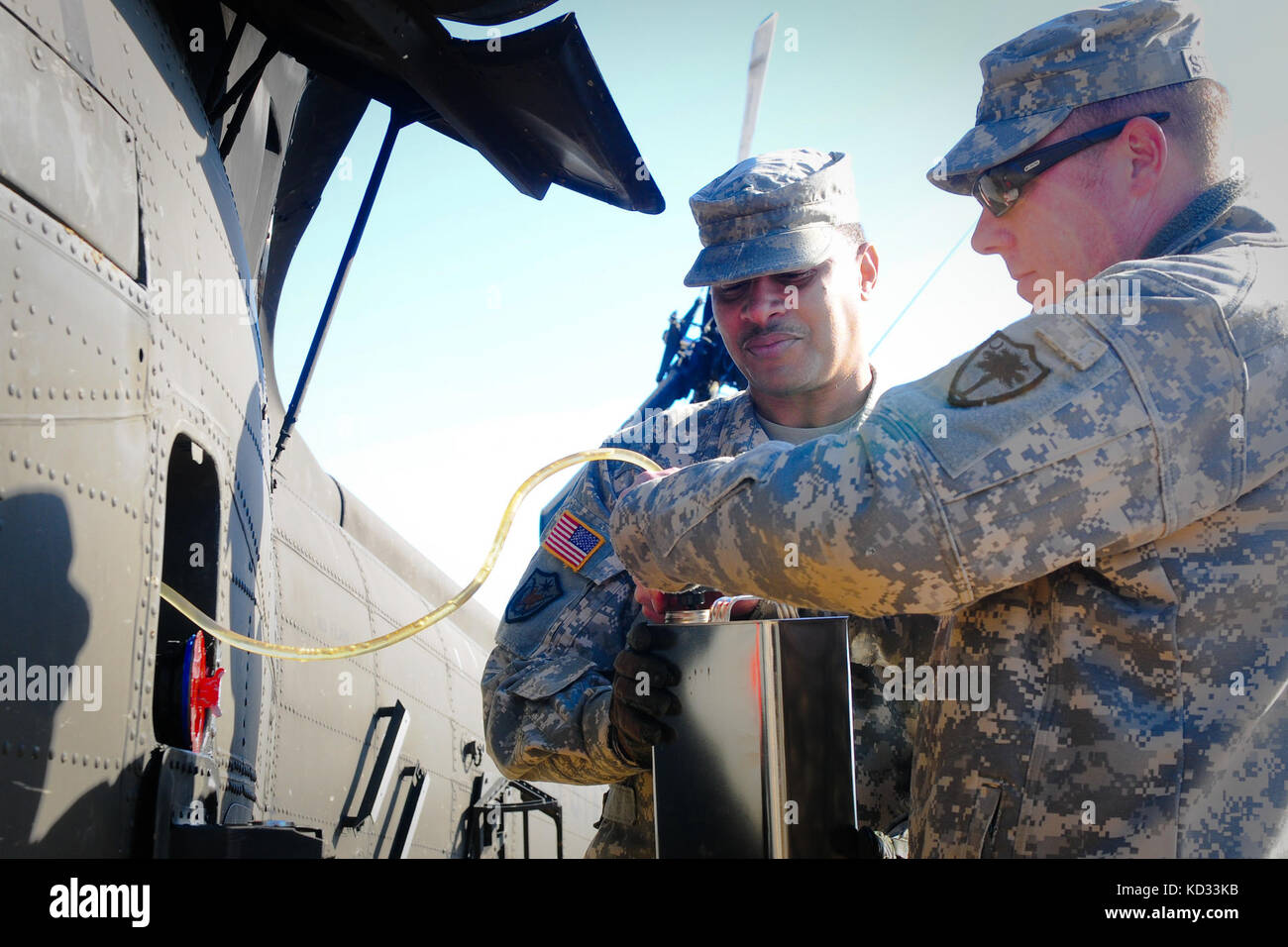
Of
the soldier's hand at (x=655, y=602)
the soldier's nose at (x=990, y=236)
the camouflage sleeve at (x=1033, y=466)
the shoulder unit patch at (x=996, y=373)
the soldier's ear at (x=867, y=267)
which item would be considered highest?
the soldier's ear at (x=867, y=267)

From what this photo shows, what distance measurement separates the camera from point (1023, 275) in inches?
96.0

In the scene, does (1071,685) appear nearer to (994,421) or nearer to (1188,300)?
(994,421)

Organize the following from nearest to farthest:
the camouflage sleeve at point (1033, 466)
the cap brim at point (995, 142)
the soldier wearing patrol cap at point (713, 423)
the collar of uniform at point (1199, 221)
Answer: the camouflage sleeve at point (1033, 466) < the collar of uniform at point (1199, 221) < the cap brim at point (995, 142) < the soldier wearing patrol cap at point (713, 423)

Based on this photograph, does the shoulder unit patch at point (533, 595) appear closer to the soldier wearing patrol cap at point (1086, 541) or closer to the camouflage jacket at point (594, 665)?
the camouflage jacket at point (594, 665)

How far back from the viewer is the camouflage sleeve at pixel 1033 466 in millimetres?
1851

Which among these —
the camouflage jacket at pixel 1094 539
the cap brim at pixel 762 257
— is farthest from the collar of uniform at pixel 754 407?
the camouflage jacket at pixel 1094 539

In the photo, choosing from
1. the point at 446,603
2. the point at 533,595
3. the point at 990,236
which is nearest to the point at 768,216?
the point at 990,236

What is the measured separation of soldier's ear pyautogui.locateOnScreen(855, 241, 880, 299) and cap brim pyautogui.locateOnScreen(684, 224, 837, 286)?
34 cm

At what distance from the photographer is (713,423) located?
362 centimetres

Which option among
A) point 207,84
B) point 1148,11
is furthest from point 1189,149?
point 207,84

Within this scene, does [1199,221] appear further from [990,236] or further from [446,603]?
[446,603]

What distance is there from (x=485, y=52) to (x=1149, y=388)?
2.98 metres

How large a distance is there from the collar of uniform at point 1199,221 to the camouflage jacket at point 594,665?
1163 mm

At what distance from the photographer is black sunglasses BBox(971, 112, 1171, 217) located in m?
2.28
